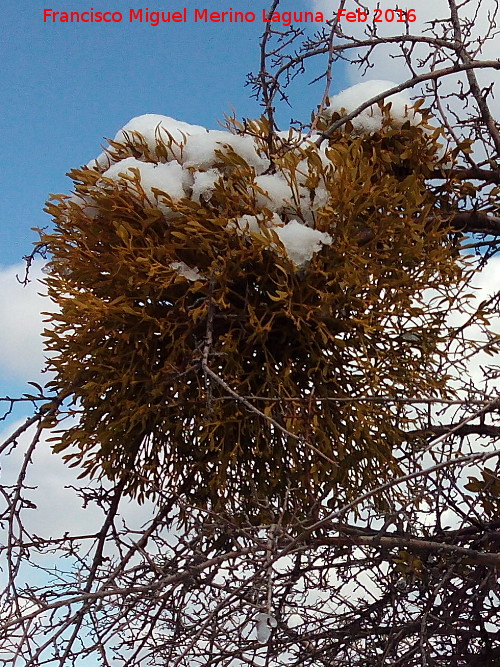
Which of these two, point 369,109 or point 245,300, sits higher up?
point 369,109

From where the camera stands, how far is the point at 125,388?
1.10 metres

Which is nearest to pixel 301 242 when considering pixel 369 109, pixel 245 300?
pixel 245 300

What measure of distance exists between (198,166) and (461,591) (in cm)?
67

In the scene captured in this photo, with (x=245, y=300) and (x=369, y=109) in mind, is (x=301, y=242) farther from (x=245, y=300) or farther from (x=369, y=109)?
(x=369, y=109)

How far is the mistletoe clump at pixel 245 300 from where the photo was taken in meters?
1.04

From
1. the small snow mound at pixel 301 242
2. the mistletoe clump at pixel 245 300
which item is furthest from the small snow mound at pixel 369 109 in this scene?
the small snow mound at pixel 301 242

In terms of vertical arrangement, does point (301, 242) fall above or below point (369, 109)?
below

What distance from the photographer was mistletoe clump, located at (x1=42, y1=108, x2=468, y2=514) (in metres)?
1.04

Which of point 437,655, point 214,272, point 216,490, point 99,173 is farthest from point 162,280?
point 437,655

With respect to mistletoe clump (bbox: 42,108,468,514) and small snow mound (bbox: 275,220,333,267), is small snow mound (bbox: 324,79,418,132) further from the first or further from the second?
small snow mound (bbox: 275,220,333,267)

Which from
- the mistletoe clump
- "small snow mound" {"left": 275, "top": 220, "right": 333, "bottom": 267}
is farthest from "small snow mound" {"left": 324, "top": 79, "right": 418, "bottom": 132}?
"small snow mound" {"left": 275, "top": 220, "right": 333, "bottom": 267}

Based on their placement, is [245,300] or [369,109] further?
[369,109]

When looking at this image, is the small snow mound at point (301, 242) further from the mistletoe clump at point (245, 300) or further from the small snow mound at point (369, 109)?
the small snow mound at point (369, 109)

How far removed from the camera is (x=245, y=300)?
1051mm
